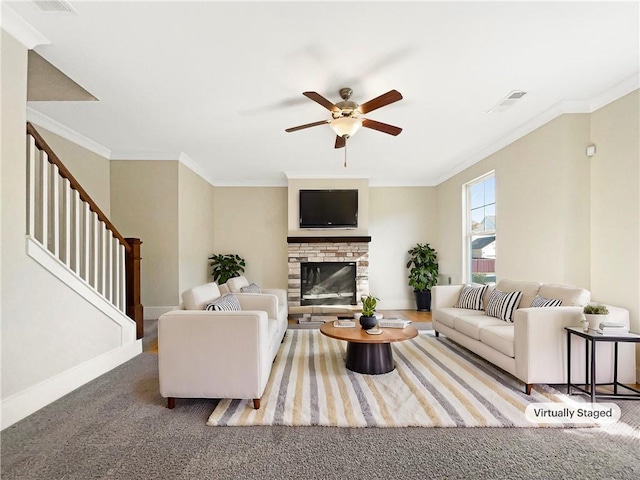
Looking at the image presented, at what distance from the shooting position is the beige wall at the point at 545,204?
3.32m

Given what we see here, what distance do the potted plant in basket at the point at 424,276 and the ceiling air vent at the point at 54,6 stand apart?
587 centimetres

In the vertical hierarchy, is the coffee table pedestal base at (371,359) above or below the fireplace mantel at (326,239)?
below

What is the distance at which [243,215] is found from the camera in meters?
6.75

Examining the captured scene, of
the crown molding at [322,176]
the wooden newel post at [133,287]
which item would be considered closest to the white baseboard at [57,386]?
the wooden newel post at [133,287]

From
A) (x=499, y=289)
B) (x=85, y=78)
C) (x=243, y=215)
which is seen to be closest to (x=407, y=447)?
(x=499, y=289)

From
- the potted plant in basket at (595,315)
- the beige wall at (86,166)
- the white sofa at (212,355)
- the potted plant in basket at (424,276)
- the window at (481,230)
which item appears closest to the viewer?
the white sofa at (212,355)

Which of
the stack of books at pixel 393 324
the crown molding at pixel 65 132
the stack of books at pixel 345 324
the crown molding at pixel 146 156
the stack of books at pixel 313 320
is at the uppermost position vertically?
the crown molding at pixel 65 132

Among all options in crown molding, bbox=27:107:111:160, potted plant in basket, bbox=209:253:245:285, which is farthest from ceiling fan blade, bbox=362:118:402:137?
potted plant in basket, bbox=209:253:245:285

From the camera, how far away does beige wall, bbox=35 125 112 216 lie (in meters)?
4.07

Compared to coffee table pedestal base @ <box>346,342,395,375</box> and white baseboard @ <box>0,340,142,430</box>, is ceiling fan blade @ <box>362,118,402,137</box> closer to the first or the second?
coffee table pedestal base @ <box>346,342,395,375</box>

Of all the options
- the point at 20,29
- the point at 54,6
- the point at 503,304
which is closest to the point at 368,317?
the point at 503,304

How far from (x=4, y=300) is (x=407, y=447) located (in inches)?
106

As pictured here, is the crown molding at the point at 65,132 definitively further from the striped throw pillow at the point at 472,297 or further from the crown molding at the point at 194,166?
the striped throw pillow at the point at 472,297

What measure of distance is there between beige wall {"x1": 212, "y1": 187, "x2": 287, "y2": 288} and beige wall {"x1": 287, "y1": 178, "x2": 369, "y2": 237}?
60 centimetres
